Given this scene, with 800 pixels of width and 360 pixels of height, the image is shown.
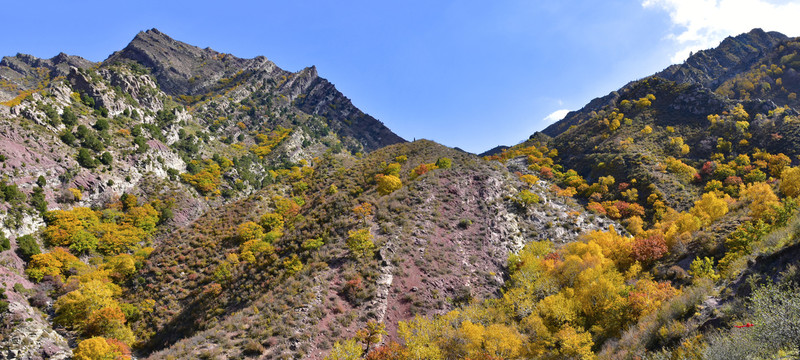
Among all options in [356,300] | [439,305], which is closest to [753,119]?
[439,305]

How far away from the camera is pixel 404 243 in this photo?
39312mm

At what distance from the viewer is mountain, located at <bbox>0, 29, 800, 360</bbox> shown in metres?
25.4

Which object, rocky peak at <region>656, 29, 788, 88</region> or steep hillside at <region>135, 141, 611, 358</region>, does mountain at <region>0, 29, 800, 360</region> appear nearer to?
steep hillside at <region>135, 141, 611, 358</region>

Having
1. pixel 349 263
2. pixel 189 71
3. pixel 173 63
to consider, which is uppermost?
pixel 173 63

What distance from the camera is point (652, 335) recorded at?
20.5 meters

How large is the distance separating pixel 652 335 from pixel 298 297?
29.4 metres

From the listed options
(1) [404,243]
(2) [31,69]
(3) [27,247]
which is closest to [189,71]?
(2) [31,69]

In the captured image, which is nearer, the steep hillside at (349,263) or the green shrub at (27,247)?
the steep hillside at (349,263)

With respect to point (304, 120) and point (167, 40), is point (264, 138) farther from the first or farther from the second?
point (167, 40)

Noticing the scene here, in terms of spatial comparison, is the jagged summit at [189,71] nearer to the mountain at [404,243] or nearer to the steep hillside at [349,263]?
the mountain at [404,243]

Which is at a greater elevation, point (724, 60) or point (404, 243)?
point (724, 60)

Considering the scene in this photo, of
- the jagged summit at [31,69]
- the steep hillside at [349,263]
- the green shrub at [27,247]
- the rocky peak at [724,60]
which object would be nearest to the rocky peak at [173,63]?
the jagged summit at [31,69]

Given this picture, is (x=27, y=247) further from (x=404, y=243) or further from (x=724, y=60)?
(x=724, y=60)

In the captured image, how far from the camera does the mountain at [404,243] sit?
25.4 meters
